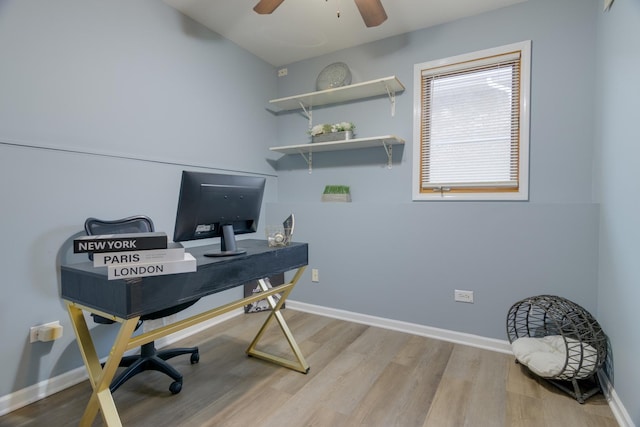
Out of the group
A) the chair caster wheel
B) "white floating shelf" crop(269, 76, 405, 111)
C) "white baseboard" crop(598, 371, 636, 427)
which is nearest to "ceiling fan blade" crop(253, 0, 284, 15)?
"white floating shelf" crop(269, 76, 405, 111)

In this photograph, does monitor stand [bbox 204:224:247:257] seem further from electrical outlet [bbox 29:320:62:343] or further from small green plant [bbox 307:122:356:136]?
small green plant [bbox 307:122:356:136]

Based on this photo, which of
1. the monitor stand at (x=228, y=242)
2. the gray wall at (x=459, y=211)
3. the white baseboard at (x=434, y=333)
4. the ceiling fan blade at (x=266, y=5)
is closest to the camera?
the monitor stand at (x=228, y=242)

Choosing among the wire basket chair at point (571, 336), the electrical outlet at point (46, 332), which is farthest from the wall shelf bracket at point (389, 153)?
the electrical outlet at point (46, 332)

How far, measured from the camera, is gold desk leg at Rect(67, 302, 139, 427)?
120 centimetres

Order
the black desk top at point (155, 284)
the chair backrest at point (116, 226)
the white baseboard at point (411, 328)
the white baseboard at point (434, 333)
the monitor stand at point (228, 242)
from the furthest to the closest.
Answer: the white baseboard at point (411, 328), the chair backrest at point (116, 226), the white baseboard at point (434, 333), the monitor stand at point (228, 242), the black desk top at point (155, 284)

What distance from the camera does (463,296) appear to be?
2.62 metres

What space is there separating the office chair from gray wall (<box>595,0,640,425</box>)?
2221mm

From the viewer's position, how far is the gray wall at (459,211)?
2.30 m

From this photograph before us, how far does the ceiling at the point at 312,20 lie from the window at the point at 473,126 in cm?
37

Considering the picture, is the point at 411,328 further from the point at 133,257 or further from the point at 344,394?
the point at 133,257

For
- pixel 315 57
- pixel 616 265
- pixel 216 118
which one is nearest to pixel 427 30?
pixel 315 57

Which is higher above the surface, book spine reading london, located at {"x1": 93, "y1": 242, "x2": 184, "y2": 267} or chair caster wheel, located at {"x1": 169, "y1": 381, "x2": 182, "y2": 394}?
book spine reading london, located at {"x1": 93, "y1": 242, "x2": 184, "y2": 267}

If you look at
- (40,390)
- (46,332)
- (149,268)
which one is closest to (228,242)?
(149,268)

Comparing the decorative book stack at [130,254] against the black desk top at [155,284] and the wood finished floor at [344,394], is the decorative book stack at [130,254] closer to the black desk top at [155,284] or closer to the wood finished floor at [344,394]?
the black desk top at [155,284]
